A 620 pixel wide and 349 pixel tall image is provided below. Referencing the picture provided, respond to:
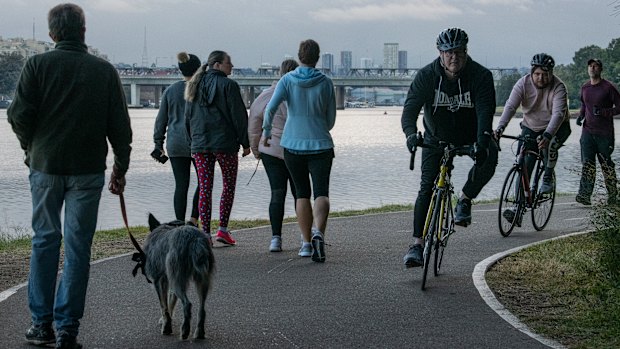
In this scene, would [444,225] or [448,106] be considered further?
[444,225]

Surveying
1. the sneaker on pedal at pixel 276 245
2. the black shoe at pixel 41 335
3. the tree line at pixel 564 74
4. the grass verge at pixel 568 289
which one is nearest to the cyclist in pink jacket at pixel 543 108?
the grass verge at pixel 568 289

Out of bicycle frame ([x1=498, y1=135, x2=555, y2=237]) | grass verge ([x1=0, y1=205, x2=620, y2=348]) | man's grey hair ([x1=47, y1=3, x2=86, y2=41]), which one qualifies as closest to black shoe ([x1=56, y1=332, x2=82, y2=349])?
man's grey hair ([x1=47, y1=3, x2=86, y2=41])

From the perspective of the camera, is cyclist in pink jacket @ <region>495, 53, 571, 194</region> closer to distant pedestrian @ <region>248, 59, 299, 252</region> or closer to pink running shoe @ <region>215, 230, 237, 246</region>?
distant pedestrian @ <region>248, 59, 299, 252</region>

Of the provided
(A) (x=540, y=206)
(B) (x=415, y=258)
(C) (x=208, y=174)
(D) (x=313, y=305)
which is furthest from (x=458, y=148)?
(A) (x=540, y=206)

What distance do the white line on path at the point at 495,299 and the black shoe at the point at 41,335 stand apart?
289cm

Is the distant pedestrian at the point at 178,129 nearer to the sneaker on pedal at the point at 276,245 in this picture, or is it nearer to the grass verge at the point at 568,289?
the sneaker on pedal at the point at 276,245

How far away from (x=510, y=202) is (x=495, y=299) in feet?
15.2

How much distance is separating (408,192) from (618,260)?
22.3 metres

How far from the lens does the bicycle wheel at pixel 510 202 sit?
494 inches

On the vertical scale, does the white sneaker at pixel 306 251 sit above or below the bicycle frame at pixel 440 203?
below

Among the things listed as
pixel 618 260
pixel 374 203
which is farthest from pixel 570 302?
pixel 374 203

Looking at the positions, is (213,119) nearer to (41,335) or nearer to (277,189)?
(277,189)

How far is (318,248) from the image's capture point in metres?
10.4

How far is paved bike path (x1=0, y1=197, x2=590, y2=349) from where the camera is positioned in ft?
22.5
